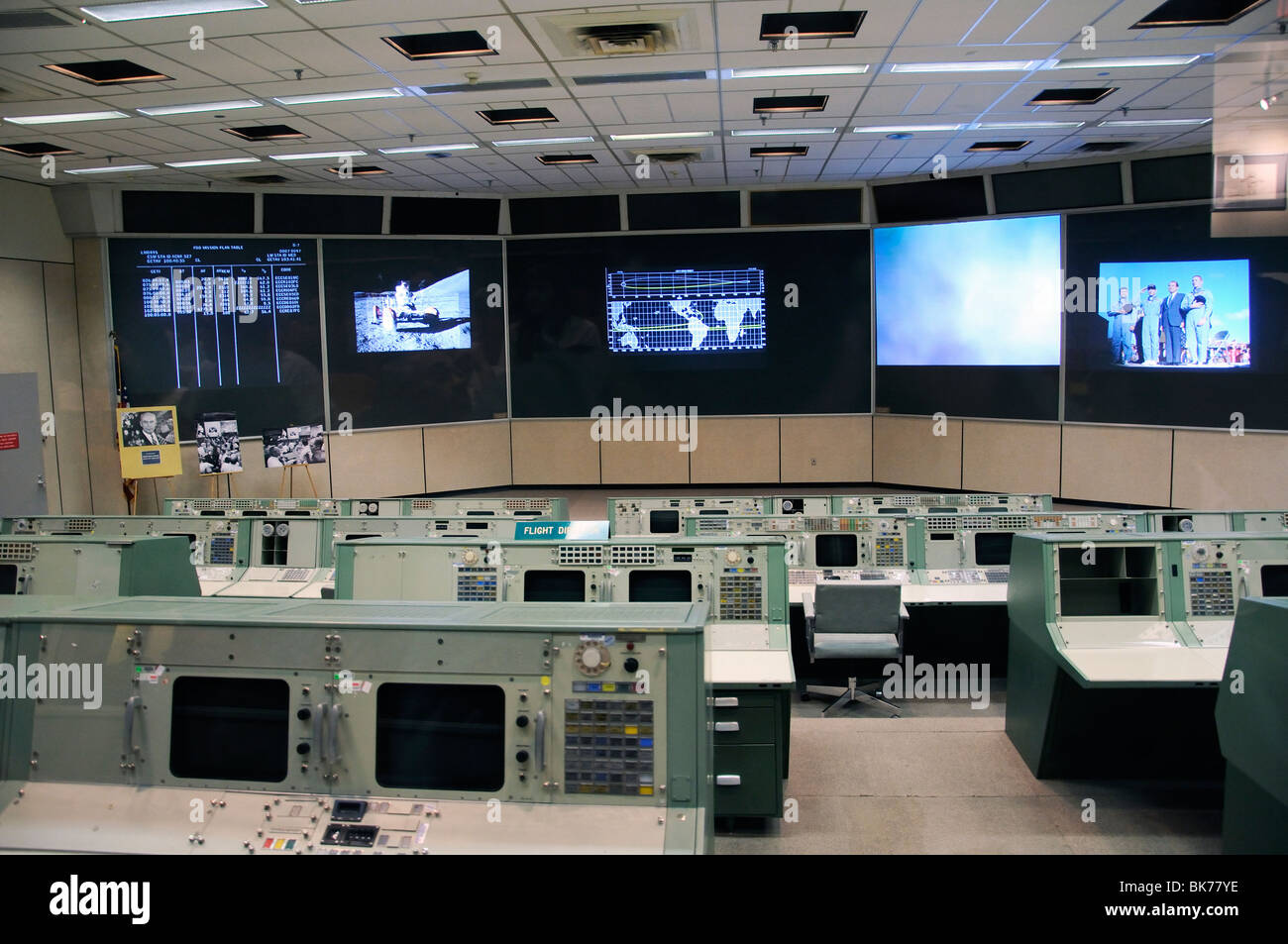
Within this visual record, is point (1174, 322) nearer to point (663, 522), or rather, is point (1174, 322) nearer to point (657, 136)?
point (657, 136)

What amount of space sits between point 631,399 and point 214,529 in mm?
6355

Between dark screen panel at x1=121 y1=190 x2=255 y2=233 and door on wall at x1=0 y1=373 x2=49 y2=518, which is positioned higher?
dark screen panel at x1=121 y1=190 x2=255 y2=233

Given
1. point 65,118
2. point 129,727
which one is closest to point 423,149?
point 65,118

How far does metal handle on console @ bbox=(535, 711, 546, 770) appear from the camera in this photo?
208 cm

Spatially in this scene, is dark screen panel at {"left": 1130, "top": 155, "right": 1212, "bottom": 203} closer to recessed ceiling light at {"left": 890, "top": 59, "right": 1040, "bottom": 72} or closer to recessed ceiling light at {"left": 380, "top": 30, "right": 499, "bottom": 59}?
recessed ceiling light at {"left": 890, "top": 59, "right": 1040, "bottom": 72}

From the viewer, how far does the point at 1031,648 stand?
156 inches

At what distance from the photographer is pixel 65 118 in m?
6.39

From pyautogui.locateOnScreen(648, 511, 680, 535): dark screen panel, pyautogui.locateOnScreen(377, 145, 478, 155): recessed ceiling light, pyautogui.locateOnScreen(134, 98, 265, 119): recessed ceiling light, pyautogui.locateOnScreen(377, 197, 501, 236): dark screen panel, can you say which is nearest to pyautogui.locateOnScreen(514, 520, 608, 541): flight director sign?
pyautogui.locateOnScreen(648, 511, 680, 535): dark screen panel

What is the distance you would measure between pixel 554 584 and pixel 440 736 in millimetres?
1624

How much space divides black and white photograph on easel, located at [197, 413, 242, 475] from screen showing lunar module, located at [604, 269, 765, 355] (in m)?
4.23

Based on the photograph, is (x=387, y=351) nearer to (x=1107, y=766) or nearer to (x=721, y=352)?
(x=721, y=352)

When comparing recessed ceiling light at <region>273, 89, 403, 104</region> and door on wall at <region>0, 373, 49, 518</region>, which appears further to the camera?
door on wall at <region>0, 373, 49, 518</region>

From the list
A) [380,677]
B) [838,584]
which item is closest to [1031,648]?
[838,584]

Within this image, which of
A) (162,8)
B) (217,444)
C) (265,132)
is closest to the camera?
(162,8)
